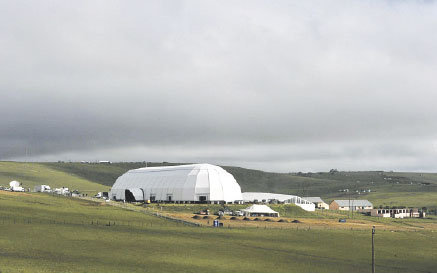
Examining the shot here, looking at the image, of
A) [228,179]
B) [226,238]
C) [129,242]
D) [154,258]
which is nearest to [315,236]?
[226,238]

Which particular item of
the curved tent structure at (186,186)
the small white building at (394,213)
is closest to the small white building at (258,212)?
the curved tent structure at (186,186)

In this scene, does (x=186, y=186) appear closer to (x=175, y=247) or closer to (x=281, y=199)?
(x=281, y=199)

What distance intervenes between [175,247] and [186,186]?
9403 cm

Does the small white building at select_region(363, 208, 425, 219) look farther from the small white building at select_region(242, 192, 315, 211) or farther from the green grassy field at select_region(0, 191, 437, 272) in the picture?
the green grassy field at select_region(0, 191, 437, 272)

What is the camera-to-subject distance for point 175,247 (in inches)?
2749

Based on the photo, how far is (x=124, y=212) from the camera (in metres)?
120

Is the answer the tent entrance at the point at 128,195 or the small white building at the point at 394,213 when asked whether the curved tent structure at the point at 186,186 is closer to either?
the tent entrance at the point at 128,195

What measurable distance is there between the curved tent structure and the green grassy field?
5017cm

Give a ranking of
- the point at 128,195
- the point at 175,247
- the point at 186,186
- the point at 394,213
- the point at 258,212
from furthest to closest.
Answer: the point at 394,213, the point at 128,195, the point at 186,186, the point at 258,212, the point at 175,247

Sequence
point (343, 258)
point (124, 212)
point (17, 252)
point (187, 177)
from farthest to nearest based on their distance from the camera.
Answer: point (187, 177)
point (124, 212)
point (343, 258)
point (17, 252)

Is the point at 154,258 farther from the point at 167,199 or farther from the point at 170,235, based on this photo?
the point at 167,199

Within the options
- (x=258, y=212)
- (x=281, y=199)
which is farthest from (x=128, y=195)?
(x=281, y=199)

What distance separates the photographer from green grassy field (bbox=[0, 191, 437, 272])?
55688 mm

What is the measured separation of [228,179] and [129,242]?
96361 millimetres
